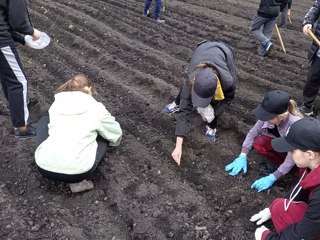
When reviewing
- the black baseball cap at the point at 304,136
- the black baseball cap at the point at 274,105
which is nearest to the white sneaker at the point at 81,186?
the black baseball cap at the point at 274,105

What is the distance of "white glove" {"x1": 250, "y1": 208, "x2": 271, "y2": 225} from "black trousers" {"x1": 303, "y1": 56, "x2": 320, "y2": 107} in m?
2.22

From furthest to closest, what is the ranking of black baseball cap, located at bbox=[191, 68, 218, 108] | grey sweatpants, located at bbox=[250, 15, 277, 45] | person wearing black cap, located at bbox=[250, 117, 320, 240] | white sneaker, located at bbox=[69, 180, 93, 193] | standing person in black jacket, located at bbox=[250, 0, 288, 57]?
grey sweatpants, located at bbox=[250, 15, 277, 45], standing person in black jacket, located at bbox=[250, 0, 288, 57], white sneaker, located at bbox=[69, 180, 93, 193], black baseball cap, located at bbox=[191, 68, 218, 108], person wearing black cap, located at bbox=[250, 117, 320, 240]

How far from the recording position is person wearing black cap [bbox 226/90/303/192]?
3.12 m

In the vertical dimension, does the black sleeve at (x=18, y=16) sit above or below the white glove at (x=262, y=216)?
above

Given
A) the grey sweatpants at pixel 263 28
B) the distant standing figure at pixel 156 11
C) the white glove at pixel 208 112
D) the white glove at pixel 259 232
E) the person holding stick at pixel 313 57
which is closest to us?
the white glove at pixel 259 232

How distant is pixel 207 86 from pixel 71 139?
1.28 metres

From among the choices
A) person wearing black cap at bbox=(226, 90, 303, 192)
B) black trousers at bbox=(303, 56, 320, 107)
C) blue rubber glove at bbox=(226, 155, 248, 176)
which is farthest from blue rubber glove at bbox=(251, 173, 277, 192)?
black trousers at bbox=(303, 56, 320, 107)

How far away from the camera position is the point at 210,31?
7.62 meters

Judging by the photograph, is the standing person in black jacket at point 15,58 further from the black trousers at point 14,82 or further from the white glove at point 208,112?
the white glove at point 208,112

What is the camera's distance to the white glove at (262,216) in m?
3.05

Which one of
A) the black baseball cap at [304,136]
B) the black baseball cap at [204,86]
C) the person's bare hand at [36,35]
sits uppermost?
the black baseball cap at [304,136]

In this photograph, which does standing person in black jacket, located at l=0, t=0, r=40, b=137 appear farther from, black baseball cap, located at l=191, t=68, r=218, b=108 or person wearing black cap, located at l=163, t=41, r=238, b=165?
black baseball cap, located at l=191, t=68, r=218, b=108

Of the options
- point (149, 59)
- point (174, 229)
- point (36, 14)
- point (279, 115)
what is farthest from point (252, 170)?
point (36, 14)

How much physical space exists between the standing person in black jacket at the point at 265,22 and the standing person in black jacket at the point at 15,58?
13.9ft
